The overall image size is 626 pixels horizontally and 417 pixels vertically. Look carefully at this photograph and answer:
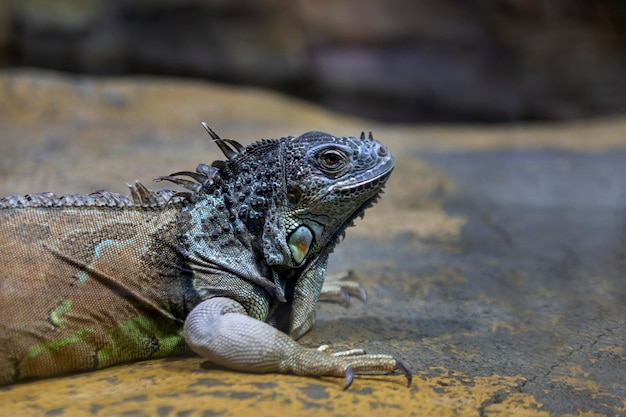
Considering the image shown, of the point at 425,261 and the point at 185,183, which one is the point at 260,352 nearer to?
the point at 185,183

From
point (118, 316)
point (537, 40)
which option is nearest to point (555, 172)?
point (537, 40)

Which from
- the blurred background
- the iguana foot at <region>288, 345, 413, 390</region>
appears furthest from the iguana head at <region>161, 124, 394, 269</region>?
the blurred background

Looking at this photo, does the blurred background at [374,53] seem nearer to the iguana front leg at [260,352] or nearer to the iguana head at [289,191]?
the iguana head at [289,191]

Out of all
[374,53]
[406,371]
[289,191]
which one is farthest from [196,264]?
[374,53]

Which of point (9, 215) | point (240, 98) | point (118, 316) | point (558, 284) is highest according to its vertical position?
point (240, 98)

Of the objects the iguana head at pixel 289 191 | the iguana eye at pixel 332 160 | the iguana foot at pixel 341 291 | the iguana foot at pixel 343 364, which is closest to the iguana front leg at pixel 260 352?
the iguana foot at pixel 343 364

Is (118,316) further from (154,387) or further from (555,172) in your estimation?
(555,172)
